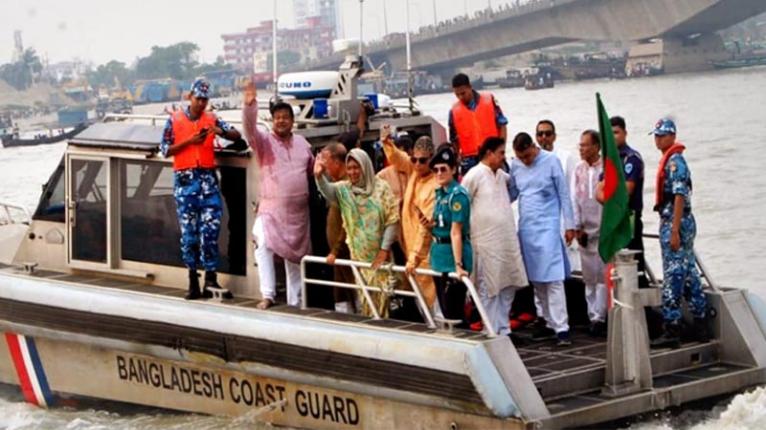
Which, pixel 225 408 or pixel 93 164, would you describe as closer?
pixel 225 408

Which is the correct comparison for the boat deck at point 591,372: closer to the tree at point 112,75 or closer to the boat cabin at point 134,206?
the boat cabin at point 134,206

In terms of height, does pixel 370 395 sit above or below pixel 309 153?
below

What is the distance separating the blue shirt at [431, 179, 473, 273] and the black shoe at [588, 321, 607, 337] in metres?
1.43

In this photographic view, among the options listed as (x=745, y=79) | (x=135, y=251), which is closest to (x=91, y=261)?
(x=135, y=251)

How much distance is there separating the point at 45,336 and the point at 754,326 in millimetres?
4668

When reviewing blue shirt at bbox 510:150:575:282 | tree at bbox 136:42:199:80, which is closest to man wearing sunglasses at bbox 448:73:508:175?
blue shirt at bbox 510:150:575:282

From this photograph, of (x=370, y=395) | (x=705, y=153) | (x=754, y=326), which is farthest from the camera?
(x=705, y=153)

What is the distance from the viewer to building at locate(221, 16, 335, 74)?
19.8 meters

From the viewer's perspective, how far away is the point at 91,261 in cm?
1208

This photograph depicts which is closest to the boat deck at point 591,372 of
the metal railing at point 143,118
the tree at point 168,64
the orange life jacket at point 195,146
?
the orange life jacket at point 195,146

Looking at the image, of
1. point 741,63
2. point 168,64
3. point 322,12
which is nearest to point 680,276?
point 322,12

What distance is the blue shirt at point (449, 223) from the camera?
10109 millimetres

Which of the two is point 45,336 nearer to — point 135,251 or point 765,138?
point 135,251

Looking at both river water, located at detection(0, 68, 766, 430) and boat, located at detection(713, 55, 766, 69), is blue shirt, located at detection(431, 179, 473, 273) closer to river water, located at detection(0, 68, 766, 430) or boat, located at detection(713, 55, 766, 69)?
river water, located at detection(0, 68, 766, 430)
